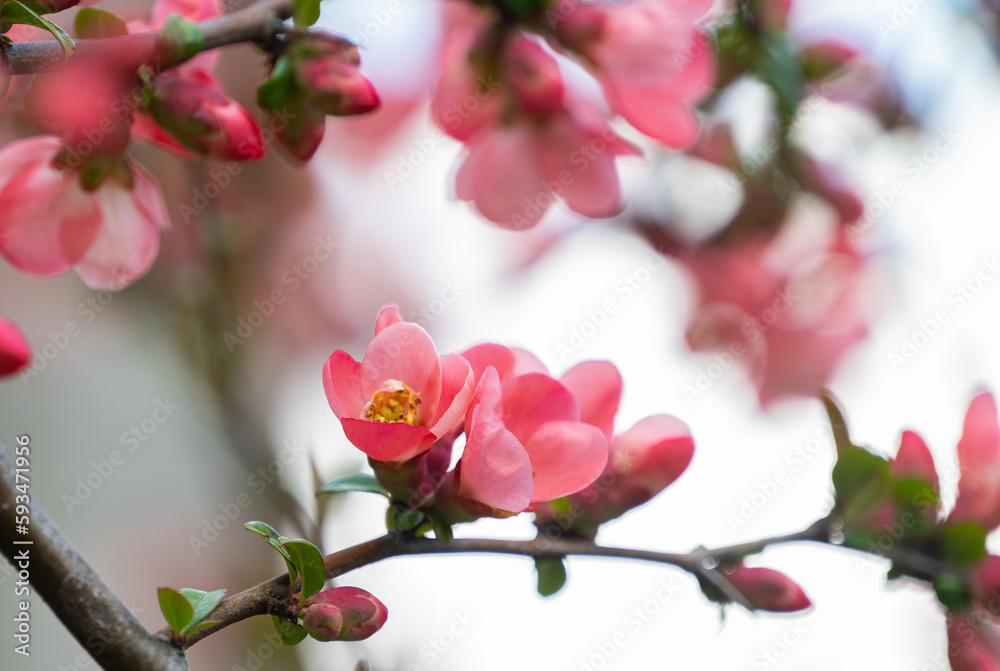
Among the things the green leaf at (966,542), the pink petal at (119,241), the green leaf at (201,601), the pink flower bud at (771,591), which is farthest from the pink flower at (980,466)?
the pink petal at (119,241)

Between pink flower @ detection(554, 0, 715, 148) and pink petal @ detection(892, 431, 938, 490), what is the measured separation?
0.27m

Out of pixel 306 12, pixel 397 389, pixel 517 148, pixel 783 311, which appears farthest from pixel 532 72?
pixel 783 311

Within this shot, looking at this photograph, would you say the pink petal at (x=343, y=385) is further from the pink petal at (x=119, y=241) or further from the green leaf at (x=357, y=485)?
the pink petal at (x=119, y=241)

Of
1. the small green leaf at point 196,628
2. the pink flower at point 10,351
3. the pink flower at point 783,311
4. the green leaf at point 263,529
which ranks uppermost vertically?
the pink flower at point 10,351

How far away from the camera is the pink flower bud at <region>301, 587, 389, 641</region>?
0.35m

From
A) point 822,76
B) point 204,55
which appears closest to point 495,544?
point 204,55

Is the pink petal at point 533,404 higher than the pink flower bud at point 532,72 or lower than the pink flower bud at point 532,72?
lower

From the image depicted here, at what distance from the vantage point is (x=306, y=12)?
0.44 meters

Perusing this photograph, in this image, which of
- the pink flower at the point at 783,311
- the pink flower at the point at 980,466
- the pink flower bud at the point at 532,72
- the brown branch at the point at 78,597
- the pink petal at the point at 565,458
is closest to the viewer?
the brown branch at the point at 78,597

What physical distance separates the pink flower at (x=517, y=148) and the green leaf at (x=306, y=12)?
0.67 feet

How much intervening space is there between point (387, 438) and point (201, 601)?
110mm

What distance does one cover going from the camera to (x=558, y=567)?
46 centimetres

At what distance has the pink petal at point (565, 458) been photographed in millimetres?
408

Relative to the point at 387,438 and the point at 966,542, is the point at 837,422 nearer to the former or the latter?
the point at 966,542
